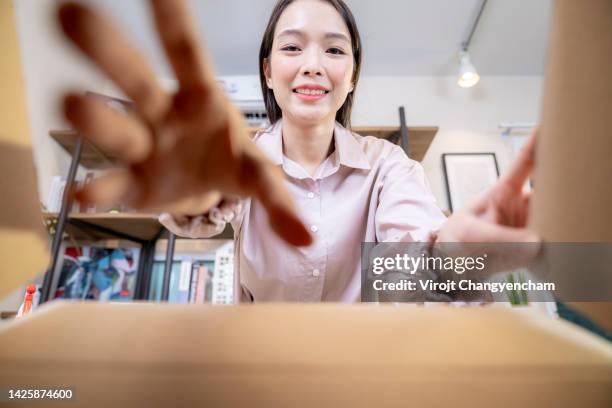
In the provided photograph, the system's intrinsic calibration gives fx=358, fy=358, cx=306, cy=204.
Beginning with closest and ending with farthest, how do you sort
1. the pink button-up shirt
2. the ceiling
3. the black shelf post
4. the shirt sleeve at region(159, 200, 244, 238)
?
the shirt sleeve at region(159, 200, 244, 238), the pink button-up shirt, the black shelf post, the ceiling

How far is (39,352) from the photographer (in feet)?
0.67

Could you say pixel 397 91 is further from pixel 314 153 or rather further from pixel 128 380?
pixel 128 380

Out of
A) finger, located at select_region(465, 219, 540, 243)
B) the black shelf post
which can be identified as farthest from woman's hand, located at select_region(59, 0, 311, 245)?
the black shelf post

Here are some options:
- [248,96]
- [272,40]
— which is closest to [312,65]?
[272,40]

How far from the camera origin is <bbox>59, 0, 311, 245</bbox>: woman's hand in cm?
19

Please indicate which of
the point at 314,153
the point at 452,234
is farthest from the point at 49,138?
the point at 452,234

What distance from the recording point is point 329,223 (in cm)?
70

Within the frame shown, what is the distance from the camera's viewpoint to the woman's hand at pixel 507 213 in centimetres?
26

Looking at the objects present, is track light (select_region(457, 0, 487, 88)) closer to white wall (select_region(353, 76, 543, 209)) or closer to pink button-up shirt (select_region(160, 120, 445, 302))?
white wall (select_region(353, 76, 543, 209))

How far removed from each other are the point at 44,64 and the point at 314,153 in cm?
109

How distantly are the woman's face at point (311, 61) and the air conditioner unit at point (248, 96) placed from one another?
1177 millimetres

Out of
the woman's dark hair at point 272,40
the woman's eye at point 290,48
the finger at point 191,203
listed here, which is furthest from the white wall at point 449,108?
the finger at point 191,203

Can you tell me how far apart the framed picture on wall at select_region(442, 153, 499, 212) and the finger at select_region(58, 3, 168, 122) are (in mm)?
1811

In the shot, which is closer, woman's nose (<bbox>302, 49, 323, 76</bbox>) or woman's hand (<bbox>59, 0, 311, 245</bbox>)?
woman's hand (<bbox>59, 0, 311, 245</bbox>)
